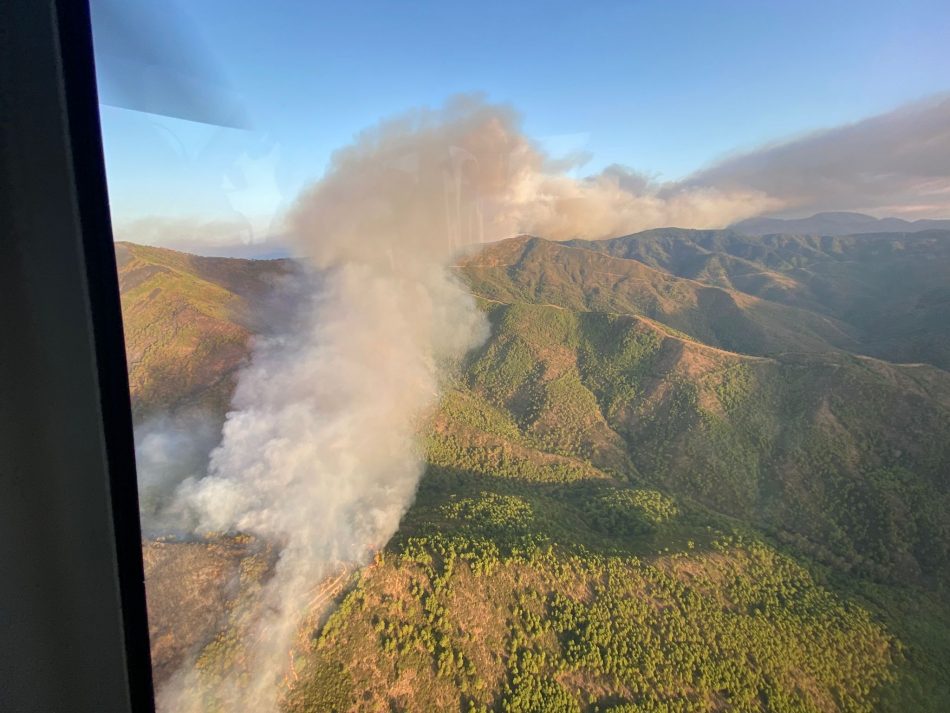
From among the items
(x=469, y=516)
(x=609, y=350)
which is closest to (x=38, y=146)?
(x=469, y=516)

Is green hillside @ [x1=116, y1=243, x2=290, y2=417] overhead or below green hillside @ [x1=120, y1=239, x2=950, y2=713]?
overhead

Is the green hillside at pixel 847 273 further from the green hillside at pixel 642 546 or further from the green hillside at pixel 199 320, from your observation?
the green hillside at pixel 199 320

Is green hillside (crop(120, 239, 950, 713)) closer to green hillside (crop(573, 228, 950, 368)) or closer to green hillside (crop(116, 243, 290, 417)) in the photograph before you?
green hillside (crop(116, 243, 290, 417))

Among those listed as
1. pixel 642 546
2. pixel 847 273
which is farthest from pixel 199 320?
pixel 847 273

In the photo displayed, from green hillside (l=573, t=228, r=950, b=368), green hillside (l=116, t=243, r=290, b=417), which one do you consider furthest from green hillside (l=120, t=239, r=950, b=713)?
green hillside (l=573, t=228, r=950, b=368)

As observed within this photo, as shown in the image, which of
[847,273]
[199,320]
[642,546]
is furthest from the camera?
[847,273]

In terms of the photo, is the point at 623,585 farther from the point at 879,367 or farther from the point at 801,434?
the point at 879,367

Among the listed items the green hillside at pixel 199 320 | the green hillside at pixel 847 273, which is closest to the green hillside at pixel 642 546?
the green hillside at pixel 199 320

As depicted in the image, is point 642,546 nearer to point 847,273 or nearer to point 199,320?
point 199,320
